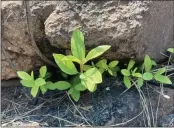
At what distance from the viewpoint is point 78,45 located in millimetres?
1214

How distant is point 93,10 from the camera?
1.31 meters

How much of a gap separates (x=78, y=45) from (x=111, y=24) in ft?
0.54

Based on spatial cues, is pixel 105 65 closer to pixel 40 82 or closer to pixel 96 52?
pixel 96 52

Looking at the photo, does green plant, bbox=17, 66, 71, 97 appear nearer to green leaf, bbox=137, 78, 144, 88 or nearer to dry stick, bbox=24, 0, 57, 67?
dry stick, bbox=24, 0, 57, 67

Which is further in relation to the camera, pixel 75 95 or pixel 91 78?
pixel 75 95

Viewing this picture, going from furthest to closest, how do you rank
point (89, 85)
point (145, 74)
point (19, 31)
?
point (19, 31), point (145, 74), point (89, 85)

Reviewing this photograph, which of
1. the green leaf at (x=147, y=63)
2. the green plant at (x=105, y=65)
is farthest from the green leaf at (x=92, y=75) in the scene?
the green leaf at (x=147, y=63)

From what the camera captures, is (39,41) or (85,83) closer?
(85,83)

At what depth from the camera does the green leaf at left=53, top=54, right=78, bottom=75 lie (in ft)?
3.98

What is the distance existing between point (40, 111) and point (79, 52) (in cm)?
32

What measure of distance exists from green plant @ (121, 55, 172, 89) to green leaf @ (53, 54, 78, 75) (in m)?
0.21

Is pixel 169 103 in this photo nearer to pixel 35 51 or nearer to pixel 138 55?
pixel 138 55

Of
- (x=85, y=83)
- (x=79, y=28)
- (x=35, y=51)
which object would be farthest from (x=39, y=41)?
(x=85, y=83)

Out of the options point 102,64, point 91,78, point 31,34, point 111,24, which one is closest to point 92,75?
point 91,78
